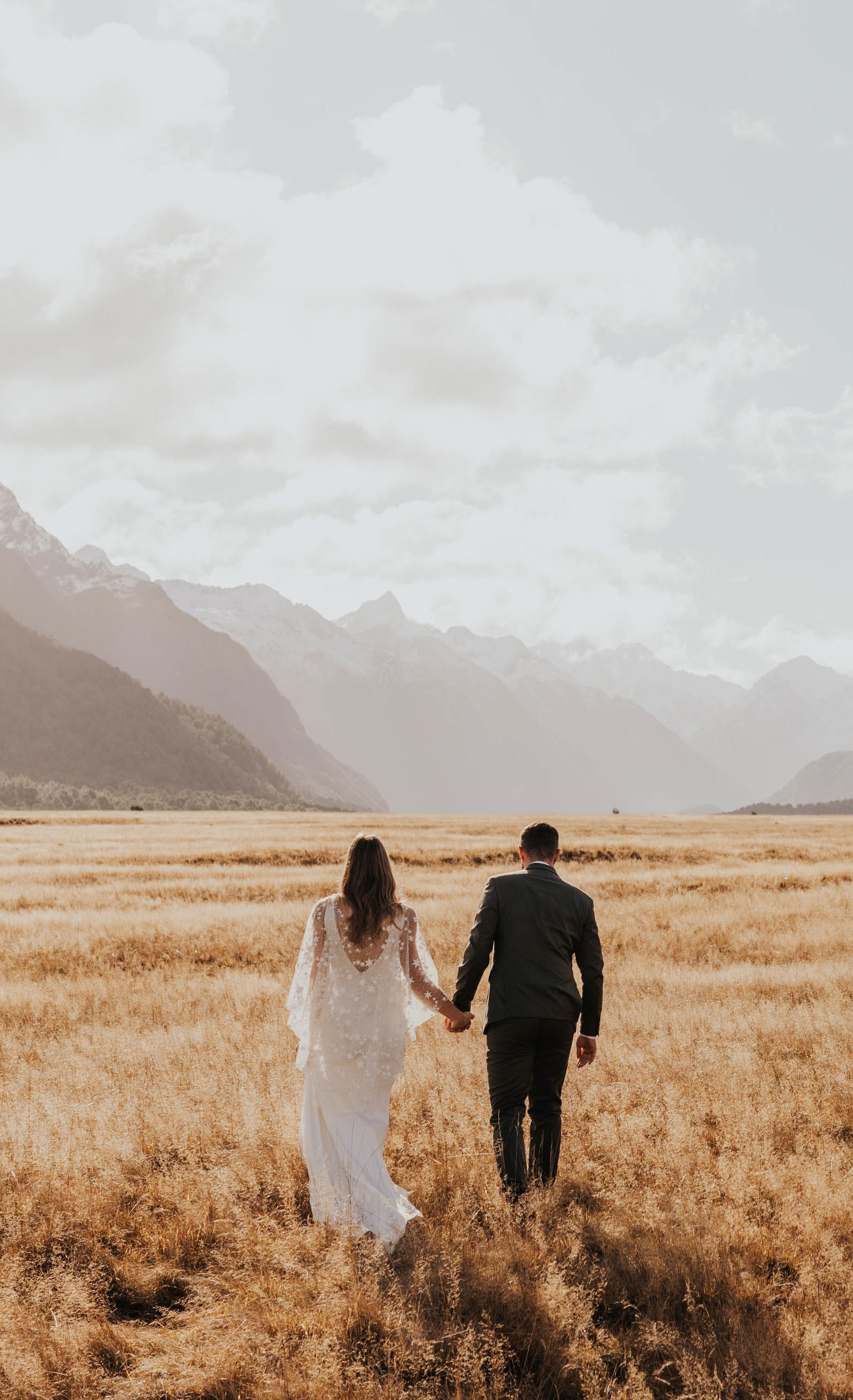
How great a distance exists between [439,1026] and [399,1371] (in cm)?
748

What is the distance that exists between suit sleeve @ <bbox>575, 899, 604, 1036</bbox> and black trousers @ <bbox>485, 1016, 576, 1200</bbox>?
172 mm

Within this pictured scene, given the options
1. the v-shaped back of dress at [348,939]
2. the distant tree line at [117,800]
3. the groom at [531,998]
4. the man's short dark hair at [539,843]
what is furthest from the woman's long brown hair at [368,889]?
the distant tree line at [117,800]

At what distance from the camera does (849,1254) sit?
6.00 metres

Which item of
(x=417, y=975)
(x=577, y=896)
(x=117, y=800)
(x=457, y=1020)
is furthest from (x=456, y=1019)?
(x=117, y=800)

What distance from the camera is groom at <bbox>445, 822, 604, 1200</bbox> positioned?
6.38 meters

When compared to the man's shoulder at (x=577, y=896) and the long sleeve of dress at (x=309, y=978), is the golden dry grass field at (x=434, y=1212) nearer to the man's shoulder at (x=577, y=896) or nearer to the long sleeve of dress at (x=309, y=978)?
the long sleeve of dress at (x=309, y=978)

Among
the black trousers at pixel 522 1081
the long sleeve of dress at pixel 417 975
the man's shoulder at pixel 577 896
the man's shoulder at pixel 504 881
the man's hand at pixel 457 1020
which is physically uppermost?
the man's shoulder at pixel 504 881

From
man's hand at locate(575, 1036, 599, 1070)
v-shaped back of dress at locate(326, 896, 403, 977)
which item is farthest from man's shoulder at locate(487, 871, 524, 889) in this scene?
man's hand at locate(575, 1036, 599, 1070)

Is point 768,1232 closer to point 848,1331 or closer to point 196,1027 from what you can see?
point 848,1331

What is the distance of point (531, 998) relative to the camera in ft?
20.8

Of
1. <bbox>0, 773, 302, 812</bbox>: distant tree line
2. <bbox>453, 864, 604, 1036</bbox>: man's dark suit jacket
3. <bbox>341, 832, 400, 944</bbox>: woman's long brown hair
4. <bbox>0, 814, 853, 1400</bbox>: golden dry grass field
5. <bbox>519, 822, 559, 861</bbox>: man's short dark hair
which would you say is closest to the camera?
<bbox>0, 814, 853, 1400</bbox>: golden dry grass field

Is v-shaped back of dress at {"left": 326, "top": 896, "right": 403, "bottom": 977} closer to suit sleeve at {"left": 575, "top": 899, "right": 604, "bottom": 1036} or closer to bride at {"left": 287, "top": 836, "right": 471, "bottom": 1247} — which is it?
bride at {"left": 287, "top": 836, "right": 471, "bottom": 1247}

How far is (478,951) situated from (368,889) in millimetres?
954

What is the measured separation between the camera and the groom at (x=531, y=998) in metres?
6.38
